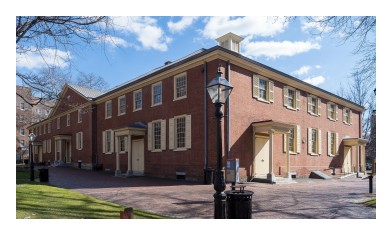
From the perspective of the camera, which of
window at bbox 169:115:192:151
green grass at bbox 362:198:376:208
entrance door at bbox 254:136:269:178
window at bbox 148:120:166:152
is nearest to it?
green grass at bbox 362:198:376:208

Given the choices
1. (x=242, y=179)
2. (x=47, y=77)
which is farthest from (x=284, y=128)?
(x=47, y=77)

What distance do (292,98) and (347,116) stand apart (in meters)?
8.13

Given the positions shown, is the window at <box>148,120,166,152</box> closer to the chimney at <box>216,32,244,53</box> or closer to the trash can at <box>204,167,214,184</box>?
the trash can at <box>204,167,214,184</box>

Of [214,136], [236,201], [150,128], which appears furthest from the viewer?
[150,128]

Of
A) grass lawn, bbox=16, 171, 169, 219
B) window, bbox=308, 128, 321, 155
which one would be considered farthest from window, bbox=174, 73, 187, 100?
window, bbox=308, 128, 321, 155

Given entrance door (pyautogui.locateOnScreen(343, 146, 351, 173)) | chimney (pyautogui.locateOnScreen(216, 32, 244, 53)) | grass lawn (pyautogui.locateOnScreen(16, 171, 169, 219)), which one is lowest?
entrance door (pyautogui.locateOnScreen(343, 146, 351, 173))

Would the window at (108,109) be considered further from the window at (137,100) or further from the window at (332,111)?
the window at (332,111)

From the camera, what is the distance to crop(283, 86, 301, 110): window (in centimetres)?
1892

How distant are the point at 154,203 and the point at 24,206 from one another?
10.7 feet

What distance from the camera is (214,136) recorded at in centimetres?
1453

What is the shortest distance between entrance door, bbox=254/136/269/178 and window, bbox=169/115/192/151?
143 inches

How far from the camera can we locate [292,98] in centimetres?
1964

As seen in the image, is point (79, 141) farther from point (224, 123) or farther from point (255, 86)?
point (255, 86)

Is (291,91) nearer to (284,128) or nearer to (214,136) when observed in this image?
(284,128)
